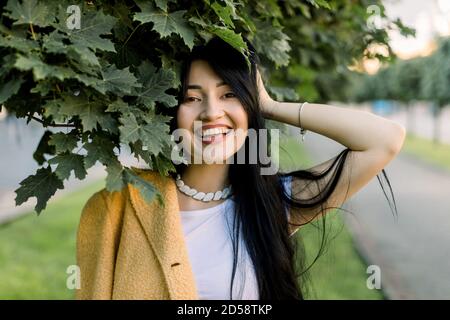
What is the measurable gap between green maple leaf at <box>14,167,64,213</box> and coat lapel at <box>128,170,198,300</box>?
0.94ft

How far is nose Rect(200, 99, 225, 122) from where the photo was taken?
1.75 meters

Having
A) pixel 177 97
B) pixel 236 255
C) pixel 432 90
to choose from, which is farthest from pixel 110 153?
pixel 432 90

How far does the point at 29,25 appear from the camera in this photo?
1.39 meters

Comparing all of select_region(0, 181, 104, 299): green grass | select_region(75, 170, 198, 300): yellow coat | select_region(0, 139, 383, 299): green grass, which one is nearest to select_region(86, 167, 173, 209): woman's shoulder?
select_region(75, 170, 198, 300): yellow coat

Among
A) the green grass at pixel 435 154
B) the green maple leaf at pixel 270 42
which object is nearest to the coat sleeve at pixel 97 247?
the green maple leaf at pixel 270 42

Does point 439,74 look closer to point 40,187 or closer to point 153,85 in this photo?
point 153,85

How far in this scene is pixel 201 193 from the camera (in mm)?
1990

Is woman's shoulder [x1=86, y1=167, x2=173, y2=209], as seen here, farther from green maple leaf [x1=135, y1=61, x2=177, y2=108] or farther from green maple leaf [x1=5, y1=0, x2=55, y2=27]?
green maple leaf [x1=5, y1=0, x2=55, y2=27]

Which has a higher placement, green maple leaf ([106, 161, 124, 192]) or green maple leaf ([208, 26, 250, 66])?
green maple leaf ([208, 26, 250, 66])

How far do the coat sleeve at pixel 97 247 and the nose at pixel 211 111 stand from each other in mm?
408

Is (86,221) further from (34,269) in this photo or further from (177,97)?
(34,269)

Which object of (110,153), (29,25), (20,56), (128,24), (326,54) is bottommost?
(110,153)

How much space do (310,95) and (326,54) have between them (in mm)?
983

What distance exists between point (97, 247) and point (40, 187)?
31 cm
